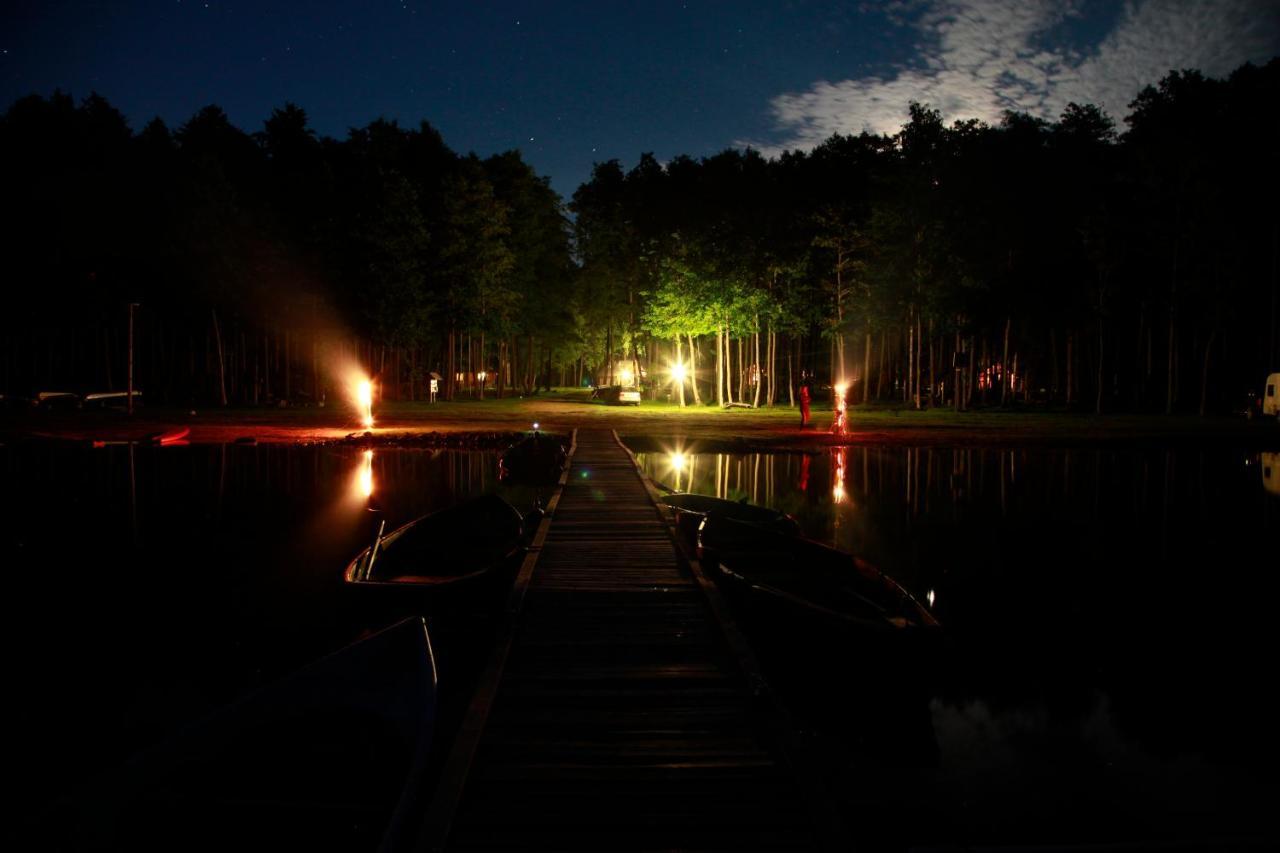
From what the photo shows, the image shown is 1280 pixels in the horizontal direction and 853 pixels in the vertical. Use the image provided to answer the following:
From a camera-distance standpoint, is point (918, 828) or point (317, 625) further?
point (317, 625)

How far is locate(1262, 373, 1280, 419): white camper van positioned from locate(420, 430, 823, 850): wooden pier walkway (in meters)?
43.3

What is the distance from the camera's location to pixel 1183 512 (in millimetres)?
17125

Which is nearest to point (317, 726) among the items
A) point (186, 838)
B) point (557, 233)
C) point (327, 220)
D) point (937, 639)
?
point (186, 838)

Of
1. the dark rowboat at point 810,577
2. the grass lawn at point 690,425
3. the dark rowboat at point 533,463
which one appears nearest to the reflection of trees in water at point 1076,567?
the dark rowboat at point 810,577

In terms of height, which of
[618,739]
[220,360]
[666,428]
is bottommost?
[618,739]

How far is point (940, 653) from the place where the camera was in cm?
711

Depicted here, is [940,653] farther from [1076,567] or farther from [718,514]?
[1076,567]

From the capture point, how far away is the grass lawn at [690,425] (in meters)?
31.6

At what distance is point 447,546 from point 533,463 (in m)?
10.1

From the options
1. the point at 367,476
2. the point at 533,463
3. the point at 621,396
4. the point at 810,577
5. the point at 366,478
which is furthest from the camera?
the point at 621,396

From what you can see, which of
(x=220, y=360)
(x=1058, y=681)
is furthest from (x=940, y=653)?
(x=220, y=360)

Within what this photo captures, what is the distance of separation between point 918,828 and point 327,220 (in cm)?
5652

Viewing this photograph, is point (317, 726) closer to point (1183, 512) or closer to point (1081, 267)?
point (1183, 512)

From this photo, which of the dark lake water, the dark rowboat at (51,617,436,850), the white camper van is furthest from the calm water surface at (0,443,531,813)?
the white camper van
